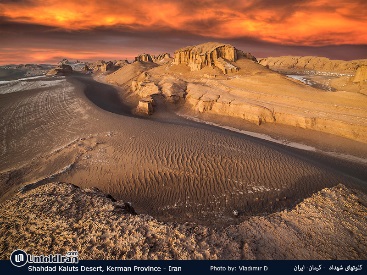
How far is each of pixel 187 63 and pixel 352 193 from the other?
40.3m

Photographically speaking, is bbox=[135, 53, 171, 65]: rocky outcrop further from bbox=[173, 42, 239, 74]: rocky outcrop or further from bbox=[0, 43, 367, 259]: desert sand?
bbox=[0, 43, 367, 259]: desert sand

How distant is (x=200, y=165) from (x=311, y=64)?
9164cm

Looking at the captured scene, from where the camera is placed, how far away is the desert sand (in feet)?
13.8

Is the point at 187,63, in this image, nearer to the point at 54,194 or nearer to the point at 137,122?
the point at 137,122

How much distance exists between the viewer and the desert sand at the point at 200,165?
4.22m

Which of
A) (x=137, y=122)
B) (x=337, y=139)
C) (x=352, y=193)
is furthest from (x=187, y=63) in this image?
(x=352, y=193)

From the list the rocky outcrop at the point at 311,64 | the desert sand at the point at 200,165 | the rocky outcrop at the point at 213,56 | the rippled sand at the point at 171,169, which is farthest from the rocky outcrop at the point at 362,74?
the rocky outcrop at the point at 311,64

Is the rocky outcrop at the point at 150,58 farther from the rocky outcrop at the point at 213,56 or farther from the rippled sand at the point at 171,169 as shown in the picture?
the rippled sand at the point at 171,169

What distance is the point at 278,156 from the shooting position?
13.9 m

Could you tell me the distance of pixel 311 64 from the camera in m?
82.6

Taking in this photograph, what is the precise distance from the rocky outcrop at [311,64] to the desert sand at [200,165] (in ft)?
164
